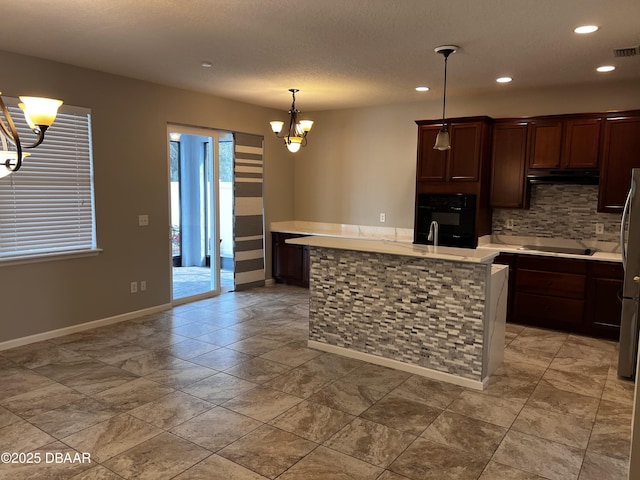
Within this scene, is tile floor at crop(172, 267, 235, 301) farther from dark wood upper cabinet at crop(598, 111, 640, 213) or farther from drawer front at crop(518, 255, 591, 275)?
dark wood upper cabinet at crop(598, 111, 640, 213)

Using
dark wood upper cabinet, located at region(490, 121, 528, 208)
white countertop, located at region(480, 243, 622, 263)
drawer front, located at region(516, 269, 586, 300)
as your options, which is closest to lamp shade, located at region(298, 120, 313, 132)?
dark wood upper cabinet, located at region(490, 121, 528, 208)

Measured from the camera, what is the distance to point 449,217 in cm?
556

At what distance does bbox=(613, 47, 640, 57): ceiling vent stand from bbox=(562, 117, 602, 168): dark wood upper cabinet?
115cm

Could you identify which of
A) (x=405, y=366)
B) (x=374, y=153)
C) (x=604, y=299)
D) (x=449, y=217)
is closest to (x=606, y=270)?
(x=604, y=299)

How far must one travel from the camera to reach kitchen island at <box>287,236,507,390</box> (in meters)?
3.53

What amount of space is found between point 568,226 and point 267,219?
4.08m

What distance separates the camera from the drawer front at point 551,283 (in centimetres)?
480

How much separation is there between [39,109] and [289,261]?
4.98 meters

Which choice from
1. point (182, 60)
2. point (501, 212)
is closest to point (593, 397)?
point (501, 212)

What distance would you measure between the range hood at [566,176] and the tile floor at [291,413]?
1.72 metres

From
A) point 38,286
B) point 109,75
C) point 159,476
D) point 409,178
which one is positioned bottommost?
point 159,476

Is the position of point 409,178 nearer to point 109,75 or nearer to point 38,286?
Answer: point 109,75

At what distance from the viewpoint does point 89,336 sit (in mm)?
4637

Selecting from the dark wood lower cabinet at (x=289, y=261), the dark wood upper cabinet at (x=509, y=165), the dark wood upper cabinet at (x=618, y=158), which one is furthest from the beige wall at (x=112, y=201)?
the dark wood upper cabinet at (x=618, y=158)
